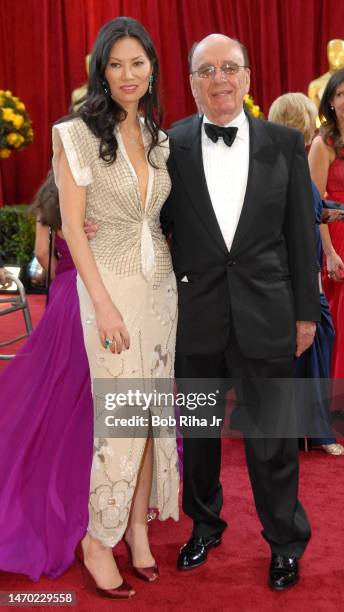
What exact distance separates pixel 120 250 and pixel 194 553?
1.06 meters

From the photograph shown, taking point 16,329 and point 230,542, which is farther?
point 16,329

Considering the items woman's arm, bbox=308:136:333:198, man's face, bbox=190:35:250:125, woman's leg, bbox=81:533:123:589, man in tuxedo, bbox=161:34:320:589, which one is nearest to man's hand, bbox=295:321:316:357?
man in tuxedo, bbox=161:34:320:589

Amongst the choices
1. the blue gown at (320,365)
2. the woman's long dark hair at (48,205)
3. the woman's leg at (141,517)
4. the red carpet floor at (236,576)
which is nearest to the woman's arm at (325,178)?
the blue gown at (320,365)

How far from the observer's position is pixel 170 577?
8.76 feet

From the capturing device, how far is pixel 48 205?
10.4 ft

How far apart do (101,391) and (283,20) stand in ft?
22.9

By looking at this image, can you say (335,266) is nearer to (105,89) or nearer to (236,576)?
(236,576)

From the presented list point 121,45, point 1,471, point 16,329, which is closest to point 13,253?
point 16,329

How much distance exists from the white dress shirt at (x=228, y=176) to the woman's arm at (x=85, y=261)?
40cm


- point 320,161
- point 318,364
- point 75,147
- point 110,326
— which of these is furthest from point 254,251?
point 320,161

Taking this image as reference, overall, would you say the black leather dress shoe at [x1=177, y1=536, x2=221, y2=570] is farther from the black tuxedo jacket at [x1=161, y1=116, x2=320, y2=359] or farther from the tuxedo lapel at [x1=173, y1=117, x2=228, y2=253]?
the tuxedo lapel at [x1=173, y1=117, x2=228, y2=253]

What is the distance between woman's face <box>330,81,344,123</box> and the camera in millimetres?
3919

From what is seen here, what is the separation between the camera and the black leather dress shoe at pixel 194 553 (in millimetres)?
2732

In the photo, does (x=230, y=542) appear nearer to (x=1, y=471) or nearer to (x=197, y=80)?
(x=1, y=471)
